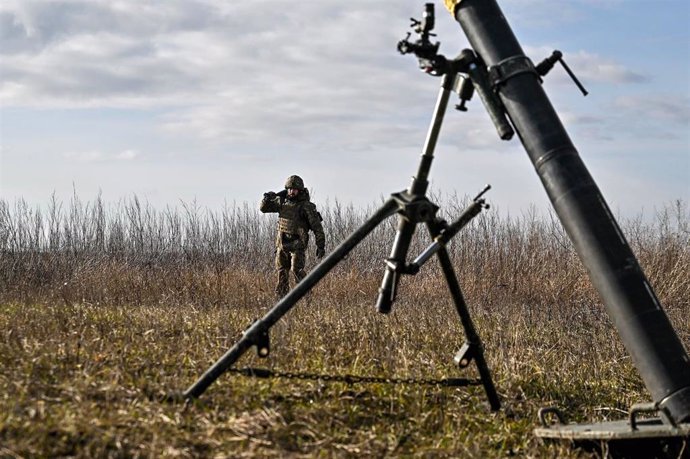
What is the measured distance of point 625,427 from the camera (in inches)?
191

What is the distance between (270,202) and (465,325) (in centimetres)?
911

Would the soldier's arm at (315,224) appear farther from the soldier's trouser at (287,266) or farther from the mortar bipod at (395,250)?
the mortar bipod at (395,250)

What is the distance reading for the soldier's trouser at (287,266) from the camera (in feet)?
46.1

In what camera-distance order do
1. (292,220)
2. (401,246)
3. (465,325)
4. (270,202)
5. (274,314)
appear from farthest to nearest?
1. (270,202)
2. (292,220)
3. (465,325)
4. (401,246)
5. (274,314)

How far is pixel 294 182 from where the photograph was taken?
46.5ft

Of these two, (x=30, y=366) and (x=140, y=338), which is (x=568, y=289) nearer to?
(x=140, y=338)

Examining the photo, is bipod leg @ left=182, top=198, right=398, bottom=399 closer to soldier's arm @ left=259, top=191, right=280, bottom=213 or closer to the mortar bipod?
the mortar bipod

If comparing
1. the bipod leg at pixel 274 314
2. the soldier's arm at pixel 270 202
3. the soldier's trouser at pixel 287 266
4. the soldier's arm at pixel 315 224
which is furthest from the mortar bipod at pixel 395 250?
the soldier's arm at pixel 270 202

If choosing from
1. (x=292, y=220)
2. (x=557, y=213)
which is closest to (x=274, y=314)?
(x=557, y=213)

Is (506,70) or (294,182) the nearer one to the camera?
(506,70)

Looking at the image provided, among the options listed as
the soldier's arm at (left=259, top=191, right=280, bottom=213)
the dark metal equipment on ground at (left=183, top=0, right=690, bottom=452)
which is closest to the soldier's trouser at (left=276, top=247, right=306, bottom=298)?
the soldier's arm at (left=259, top=191, right=280, bottom=213)

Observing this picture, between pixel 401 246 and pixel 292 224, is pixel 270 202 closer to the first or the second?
pixel 292 224

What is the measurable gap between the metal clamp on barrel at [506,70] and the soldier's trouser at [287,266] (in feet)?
29.8

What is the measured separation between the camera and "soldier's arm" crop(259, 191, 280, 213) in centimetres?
1419
